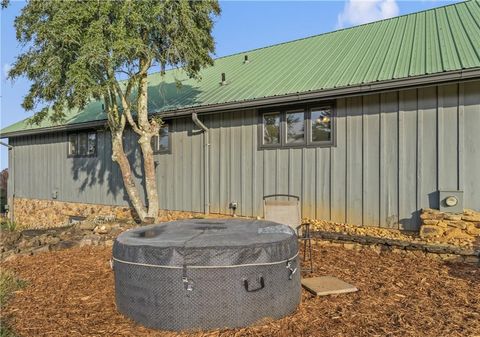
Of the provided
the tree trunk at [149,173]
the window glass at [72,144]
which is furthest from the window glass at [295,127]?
the window glass at [72,144]

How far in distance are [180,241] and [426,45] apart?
21.8 ft

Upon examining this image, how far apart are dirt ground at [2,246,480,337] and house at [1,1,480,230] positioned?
1512mm

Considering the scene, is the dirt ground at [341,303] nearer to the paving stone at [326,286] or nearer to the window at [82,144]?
the paving stone at [326,286]

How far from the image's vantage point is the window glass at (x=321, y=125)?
7387 millimetres

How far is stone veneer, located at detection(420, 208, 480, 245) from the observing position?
5641mm

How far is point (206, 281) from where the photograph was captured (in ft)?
10.8

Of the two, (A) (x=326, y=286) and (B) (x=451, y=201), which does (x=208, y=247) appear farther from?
(B) (x=451, y=201)

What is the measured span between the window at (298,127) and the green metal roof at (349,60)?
446mm

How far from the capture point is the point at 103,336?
334cm

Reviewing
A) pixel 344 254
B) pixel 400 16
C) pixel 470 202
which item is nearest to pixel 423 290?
pixel 344 254

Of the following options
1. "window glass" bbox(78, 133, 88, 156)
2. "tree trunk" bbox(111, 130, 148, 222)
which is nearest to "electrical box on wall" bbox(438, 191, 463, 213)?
"tree trunk" bbox(111, 130, 148, 222)

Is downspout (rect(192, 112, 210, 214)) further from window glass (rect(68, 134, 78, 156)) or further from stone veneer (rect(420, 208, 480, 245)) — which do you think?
window glass (rect(68, 134, 78, 156))

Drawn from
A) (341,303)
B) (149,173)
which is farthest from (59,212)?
(341,303)

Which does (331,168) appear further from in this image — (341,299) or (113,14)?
(113,14)
